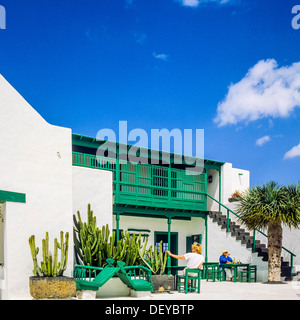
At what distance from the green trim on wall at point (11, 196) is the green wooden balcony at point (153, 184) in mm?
6733

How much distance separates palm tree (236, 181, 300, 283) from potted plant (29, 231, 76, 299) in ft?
26.6

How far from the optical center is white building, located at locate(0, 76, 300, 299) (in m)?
12.0

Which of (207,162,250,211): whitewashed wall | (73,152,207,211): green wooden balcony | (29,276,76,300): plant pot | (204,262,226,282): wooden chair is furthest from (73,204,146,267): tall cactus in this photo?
(207,162,250,211): whitewashed wall

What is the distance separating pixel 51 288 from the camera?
1147cm

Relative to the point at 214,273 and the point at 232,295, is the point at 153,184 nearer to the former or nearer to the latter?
the point at 214,273

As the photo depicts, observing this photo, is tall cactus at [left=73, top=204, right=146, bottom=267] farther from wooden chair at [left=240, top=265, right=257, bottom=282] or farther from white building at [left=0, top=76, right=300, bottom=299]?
wooden chair at [left=240, top=265, right=257, bottom=282]

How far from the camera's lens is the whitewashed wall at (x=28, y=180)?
1190cm

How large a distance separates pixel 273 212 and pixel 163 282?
19.2 feet

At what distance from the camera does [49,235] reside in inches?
501

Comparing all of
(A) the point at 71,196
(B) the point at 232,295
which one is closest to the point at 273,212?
(B) the point at 232,295

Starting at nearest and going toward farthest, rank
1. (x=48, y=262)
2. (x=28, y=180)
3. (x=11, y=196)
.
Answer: (x=48, y=262) → (x=11, y=196) → (x=28, y=180)

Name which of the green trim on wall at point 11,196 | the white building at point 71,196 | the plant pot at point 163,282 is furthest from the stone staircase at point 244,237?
the green trim on wall at point 11,196

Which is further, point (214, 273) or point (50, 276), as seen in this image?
point (214, 273)

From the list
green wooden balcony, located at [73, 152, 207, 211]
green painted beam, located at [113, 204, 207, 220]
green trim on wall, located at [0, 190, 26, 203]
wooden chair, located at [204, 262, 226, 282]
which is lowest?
wooden chair, located at [204, 262, 226, 282]
